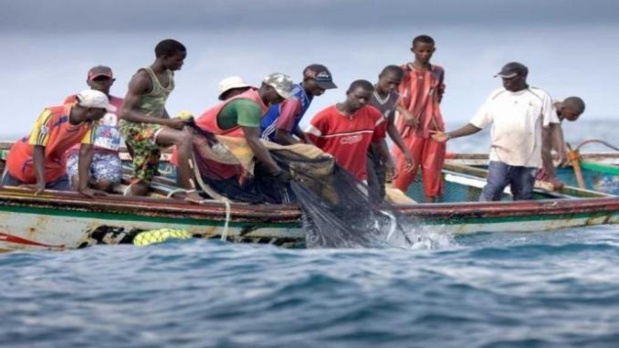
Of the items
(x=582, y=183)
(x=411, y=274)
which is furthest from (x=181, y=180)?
(x=582, y=183)

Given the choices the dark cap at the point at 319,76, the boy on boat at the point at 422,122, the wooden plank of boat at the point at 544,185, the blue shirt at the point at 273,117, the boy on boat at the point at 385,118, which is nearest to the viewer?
the dark cap at the point at 319,76

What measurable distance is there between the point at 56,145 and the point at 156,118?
0.89m

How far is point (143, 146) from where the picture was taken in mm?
11938

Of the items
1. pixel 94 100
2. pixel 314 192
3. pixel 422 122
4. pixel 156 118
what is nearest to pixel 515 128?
pixel 422 122

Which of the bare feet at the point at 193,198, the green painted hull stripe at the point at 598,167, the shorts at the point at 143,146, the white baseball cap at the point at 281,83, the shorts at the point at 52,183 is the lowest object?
the bare feet at the point at 193,198

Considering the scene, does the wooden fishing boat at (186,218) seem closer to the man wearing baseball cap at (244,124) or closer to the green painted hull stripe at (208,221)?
the green painted hull stripe at (208,221)

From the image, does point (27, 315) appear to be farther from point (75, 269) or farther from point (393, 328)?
point (393, 328)

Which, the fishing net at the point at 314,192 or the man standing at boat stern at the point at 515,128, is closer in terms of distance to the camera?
the fishing net at the point at 314,192

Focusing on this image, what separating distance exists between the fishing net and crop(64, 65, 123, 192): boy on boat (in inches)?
40.7

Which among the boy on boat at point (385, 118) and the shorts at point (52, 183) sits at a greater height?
the boy on boat at point (385, 118)

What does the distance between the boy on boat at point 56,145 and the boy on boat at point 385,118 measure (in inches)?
109

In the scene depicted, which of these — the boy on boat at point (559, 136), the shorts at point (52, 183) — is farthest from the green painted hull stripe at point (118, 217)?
the boy on boat at point (559, 136)

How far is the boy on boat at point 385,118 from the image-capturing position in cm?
1323

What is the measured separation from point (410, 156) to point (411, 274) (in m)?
3.73
